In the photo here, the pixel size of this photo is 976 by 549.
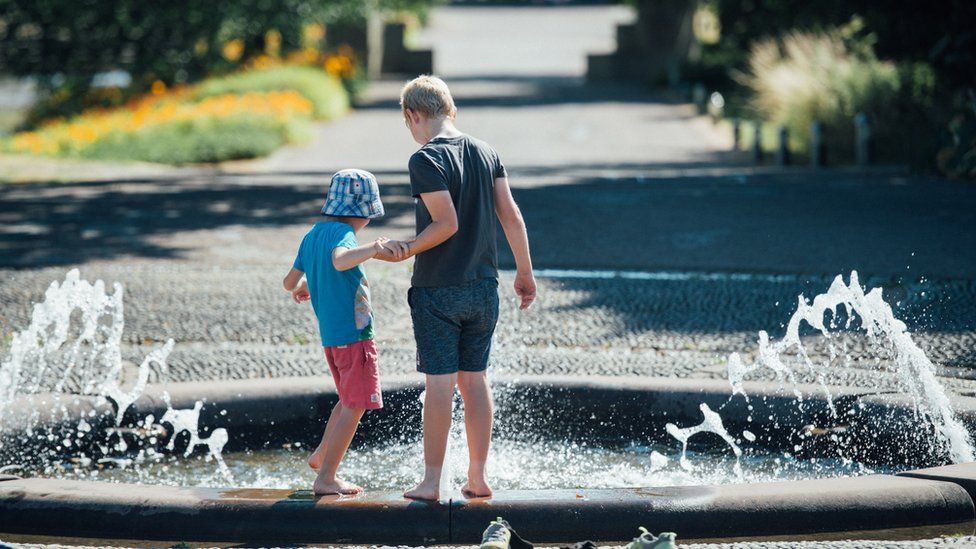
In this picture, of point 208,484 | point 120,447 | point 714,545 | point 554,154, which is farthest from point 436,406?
point 554,154

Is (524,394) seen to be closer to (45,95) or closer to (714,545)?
(714,545)

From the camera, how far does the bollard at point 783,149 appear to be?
16.0m

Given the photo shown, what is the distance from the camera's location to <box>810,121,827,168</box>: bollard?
1554cm

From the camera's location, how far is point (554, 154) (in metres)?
18.1

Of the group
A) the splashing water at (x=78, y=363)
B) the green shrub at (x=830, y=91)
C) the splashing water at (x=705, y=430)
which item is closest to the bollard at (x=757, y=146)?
the green shrub at (x=830, y=91)

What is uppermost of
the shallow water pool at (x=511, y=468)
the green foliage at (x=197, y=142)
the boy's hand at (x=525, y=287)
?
the boy's hand at (x=525, y=287)

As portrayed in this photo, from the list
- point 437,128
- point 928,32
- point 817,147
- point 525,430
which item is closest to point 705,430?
point 525,430

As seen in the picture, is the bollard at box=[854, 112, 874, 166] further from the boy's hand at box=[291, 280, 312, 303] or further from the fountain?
the boy's hand at box=[291, 280, 312, 303]

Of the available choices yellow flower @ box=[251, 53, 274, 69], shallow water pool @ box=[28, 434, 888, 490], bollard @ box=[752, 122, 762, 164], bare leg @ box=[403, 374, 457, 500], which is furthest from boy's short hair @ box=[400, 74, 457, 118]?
yellow flower @ box=[251, 53, 274, 69]

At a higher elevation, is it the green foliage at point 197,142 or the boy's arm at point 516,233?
the boy's arm at point 516,233

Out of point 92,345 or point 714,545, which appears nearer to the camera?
point 714,545

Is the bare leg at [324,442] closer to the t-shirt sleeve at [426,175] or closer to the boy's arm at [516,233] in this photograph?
the boy's arm at [516,233]

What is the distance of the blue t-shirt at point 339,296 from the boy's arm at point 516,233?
52cm

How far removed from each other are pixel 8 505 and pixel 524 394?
7.91ft
